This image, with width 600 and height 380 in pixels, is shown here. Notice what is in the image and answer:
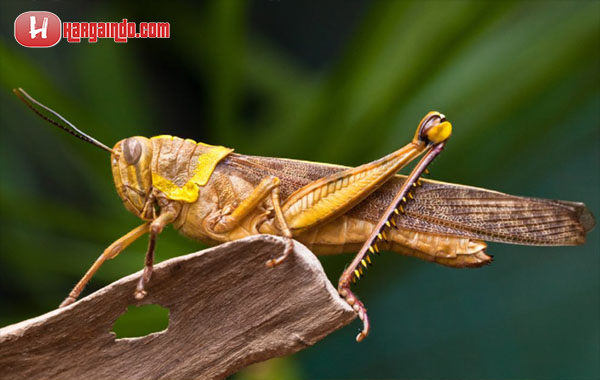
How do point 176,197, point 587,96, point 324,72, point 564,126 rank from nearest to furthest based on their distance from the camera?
1. point 176,197
2. point 587,96
3. point 564,126
4. point 324,72

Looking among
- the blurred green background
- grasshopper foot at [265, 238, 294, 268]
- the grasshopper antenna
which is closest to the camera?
grasshopper foot at [265, 238, 294, 268]

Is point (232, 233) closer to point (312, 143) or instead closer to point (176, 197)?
point (176, 197)

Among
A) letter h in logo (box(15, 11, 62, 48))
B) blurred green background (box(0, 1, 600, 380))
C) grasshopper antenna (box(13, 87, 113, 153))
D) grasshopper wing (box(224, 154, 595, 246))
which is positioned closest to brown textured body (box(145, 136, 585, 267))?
grasshopper wing (box(224, 154, 595, 246))

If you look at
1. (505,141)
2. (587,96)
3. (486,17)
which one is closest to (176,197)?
(486,17)

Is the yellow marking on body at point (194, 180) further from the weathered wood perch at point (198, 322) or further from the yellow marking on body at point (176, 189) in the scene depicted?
the weathered wood perch at point (198, 322)

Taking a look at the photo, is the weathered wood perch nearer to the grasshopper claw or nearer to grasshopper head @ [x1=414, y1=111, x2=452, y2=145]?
the grasshopper claw

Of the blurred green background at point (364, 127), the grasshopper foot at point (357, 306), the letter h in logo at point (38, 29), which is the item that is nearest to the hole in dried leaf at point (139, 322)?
the blurred green background at point (364, 127)
